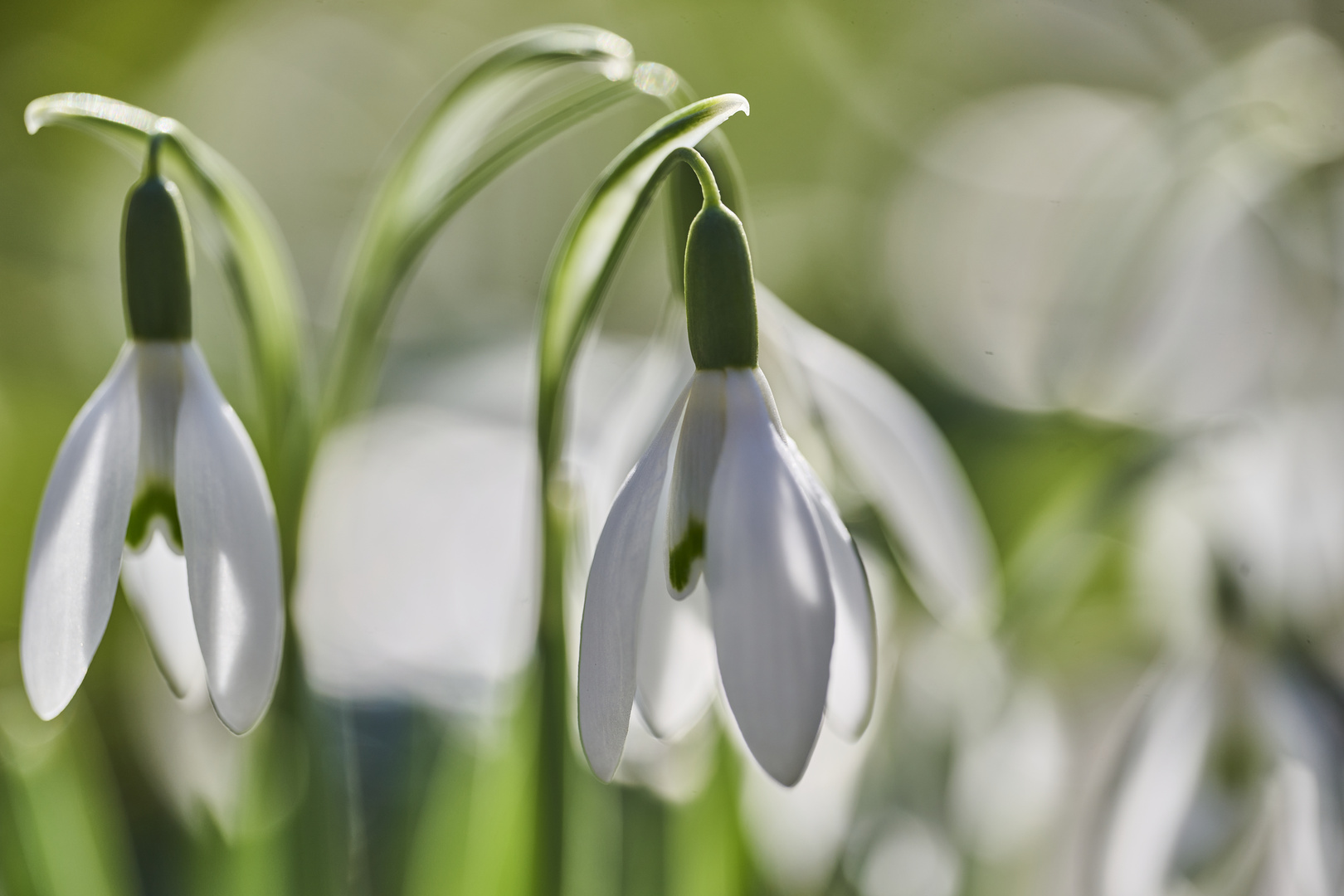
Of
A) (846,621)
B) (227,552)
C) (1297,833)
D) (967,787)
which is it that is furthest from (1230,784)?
(227,552)

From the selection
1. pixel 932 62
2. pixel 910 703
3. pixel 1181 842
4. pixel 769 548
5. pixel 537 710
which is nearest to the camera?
pixel 769 548

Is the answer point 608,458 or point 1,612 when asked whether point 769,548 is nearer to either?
point 608,458

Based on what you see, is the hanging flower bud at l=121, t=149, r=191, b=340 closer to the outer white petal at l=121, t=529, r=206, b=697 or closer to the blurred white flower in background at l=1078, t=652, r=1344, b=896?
the outer white petal at l=121, t=529, r=206, b=697

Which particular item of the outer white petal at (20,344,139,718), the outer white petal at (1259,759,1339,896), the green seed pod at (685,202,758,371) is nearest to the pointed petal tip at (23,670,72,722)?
the outer white petal at (20,344,139,718)

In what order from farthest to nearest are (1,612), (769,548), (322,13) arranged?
(322,13)
(1,612)
(769,548)

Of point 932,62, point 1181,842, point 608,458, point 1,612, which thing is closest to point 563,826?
point 608,458

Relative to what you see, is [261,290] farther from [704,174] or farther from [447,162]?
[704,174]

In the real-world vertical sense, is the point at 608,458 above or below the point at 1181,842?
above
